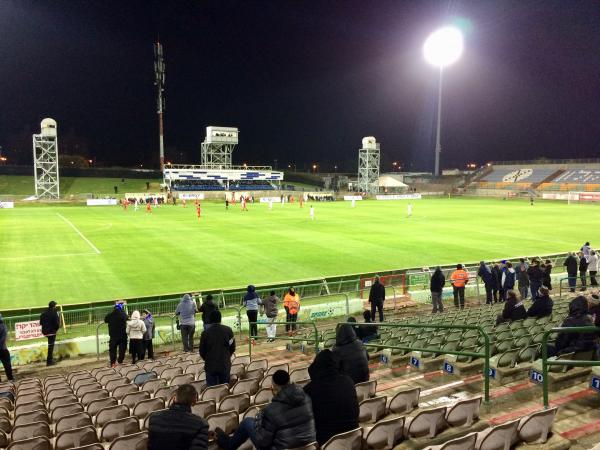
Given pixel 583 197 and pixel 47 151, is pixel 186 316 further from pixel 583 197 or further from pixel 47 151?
pixel 583 197

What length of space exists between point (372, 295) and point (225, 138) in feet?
277

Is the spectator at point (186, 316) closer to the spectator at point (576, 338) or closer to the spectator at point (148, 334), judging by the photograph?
the spectator at point (148, 334)

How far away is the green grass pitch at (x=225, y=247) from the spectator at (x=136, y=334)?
6.80 m

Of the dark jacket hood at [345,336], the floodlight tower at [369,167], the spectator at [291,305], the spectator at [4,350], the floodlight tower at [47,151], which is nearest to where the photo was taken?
the dark jacket hood at [345,336]

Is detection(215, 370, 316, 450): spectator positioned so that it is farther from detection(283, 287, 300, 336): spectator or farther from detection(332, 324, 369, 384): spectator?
detection(283, 287, 300, 336): spectator

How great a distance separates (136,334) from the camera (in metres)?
12.0

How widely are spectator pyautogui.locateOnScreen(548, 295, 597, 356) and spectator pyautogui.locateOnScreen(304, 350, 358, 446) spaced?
379 cm

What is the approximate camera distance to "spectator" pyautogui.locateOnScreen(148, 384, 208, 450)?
12.5ft

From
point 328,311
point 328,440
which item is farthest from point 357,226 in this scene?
point 328,440

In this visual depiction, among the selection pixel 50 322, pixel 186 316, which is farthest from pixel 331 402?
pixel 50 322

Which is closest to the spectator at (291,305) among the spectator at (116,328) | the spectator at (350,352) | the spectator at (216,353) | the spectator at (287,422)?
the spectator at (116,328)

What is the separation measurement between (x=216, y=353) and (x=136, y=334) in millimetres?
5725

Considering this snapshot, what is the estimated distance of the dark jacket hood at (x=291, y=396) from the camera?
4027 millimetres

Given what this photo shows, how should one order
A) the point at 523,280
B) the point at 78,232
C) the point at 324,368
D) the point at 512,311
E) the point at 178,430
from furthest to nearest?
the point at 78,232 < the point at 523,280 < the point at 512,311 < the point at 324,368 < the point at 178,430
